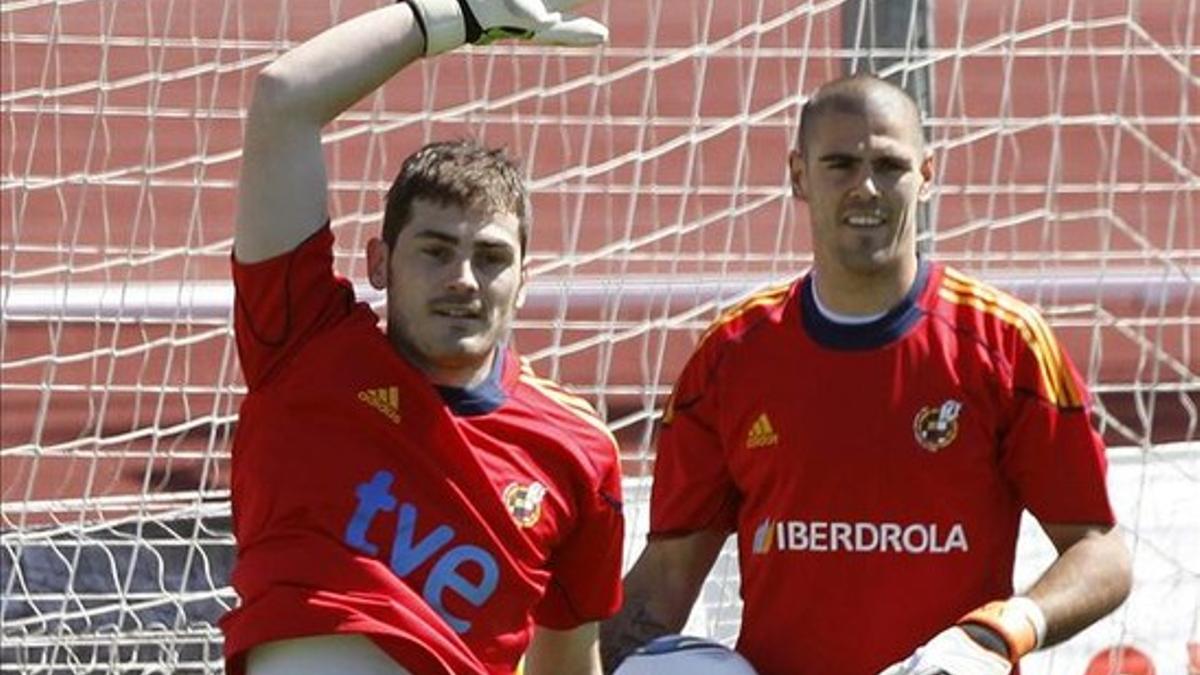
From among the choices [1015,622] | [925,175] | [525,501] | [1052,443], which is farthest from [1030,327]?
[525,501]

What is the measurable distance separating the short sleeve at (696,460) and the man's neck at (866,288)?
0.82ft

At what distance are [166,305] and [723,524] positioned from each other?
2.40 m

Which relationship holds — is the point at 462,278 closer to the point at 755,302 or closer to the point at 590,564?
the point at 590,564

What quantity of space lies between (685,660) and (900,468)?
0.47m

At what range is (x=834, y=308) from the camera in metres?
4.38

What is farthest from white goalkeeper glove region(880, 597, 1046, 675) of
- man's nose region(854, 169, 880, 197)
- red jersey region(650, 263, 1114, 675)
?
man's nose region(854, 169, 880, 197)

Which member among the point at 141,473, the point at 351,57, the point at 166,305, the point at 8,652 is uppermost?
the point at 351,57

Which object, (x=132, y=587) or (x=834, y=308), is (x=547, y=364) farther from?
(x=834, y=308)

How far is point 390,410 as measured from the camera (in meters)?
3.94

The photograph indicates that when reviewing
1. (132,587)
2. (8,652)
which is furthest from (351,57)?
(8,652)

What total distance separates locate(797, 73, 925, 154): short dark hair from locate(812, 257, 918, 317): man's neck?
8.5 inches

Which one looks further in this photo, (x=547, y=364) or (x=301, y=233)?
(x=547, y=364)

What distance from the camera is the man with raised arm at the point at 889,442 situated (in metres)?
4.26

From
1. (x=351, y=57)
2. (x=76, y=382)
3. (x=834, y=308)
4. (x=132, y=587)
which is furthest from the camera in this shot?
(x=76, y=382)
